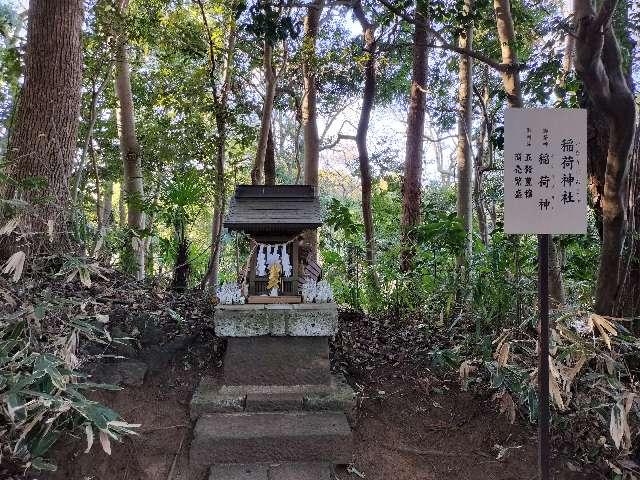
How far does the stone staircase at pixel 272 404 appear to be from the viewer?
2984 mm

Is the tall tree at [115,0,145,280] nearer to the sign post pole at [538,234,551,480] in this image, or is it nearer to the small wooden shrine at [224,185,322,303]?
the small wooden shrine at [224,185,322,303]

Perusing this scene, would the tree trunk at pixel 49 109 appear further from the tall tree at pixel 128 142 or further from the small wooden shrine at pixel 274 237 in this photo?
the tall tree at pixel 128 142

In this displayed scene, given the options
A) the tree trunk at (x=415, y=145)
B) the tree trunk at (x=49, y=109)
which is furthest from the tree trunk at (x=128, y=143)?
the tree trunk at (x=415, y=145)

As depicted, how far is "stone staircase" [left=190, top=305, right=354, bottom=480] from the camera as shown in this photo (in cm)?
298

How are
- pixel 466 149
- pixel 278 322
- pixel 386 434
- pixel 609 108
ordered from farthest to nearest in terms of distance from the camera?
pixel 466 149
pixel 278 322
pixel 386 434
pixel 609 108

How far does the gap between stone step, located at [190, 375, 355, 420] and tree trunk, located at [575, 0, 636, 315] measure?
6.62 ft

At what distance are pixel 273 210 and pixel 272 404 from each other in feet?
4.95

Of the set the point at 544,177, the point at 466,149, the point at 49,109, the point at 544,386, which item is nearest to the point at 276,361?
the point at 544,386

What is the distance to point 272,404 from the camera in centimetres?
340

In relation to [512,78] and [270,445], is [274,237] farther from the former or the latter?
[512,78]

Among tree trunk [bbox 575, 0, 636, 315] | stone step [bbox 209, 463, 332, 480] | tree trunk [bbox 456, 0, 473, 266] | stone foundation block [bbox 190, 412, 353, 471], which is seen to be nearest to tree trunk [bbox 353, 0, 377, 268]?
tree trunk [bbox 456, 0, 473, 266]

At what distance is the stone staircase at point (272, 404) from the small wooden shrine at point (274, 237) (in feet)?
0.82

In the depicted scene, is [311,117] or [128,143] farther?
[311,117]

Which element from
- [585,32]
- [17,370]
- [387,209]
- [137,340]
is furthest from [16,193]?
[387,209]
